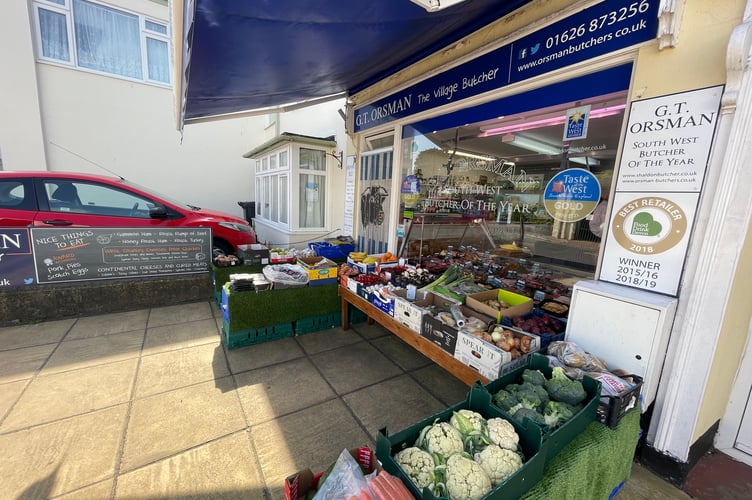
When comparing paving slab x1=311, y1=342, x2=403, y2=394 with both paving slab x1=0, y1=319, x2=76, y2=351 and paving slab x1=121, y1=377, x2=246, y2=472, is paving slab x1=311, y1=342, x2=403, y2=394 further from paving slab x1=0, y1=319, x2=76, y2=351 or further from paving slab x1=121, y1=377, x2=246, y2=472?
paving slab x1=0, y1=319, x2=76, y2=351

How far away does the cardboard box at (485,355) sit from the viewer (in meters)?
1.89

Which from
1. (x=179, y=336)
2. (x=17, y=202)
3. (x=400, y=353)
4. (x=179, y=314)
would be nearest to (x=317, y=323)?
(x=400, y=353)

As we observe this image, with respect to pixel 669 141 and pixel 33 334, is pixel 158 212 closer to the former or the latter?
pixel 33 334

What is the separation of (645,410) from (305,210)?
654 centimetres

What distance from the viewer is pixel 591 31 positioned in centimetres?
213

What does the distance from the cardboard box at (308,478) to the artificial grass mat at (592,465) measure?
0.60 metres

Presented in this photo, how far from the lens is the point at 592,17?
6.96 ft

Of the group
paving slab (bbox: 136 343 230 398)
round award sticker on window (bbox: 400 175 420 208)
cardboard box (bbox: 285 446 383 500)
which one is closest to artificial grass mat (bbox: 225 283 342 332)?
paving slab (bbox: 136 343 230 398)

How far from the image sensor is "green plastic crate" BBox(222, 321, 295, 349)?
11.1 feet

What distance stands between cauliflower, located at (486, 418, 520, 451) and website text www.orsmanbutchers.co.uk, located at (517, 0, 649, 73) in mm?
2440

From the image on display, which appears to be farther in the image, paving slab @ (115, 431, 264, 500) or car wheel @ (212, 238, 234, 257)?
car wheel @ (212, 238, 234, 257)

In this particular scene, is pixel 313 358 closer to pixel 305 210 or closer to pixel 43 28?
pixel 305 210

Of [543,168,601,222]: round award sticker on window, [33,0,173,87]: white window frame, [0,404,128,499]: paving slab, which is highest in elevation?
[33,0,173,87]: white window frame

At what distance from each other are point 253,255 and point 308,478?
3769 mm
